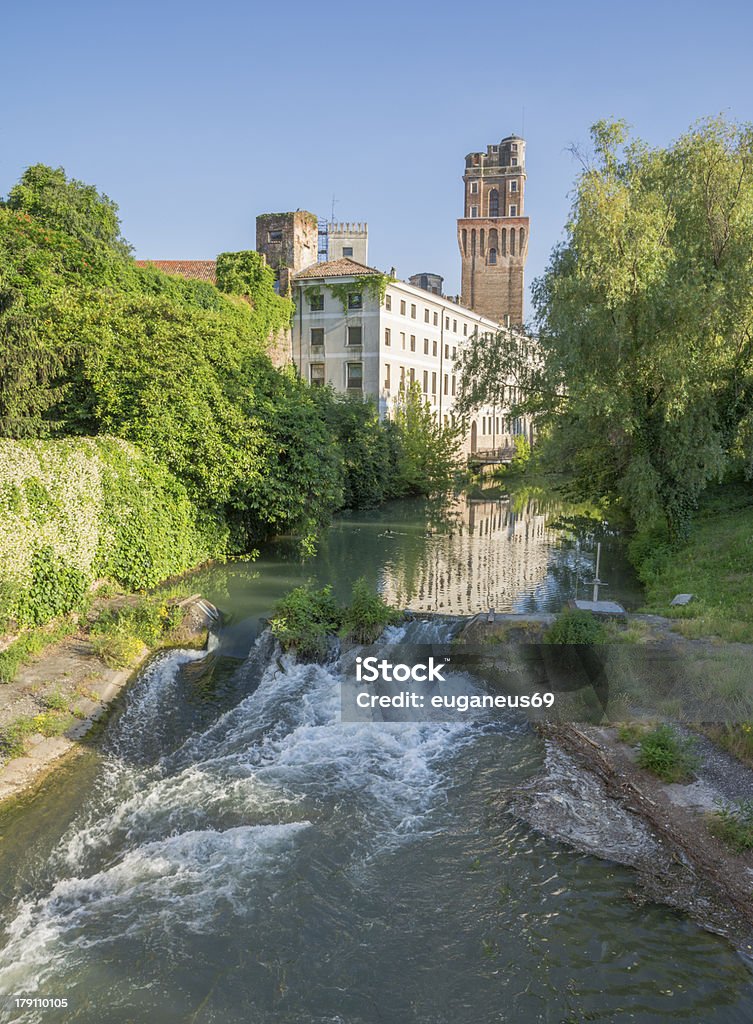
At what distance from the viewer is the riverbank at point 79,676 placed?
912 cm

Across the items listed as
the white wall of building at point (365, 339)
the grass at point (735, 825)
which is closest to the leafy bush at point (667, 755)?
the grass at point (735, 825)

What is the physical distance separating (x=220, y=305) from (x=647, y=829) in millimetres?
28656

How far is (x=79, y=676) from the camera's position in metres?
11.2

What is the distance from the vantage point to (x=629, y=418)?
671 inches

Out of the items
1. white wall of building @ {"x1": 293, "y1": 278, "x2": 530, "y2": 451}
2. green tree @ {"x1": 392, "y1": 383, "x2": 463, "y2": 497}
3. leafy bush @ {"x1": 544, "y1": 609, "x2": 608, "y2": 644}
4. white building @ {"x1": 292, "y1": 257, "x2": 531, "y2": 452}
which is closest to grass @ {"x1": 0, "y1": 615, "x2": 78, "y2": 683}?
leafy bush @ {"x1": 544, "y1": 609, "x2": 608, "y2": 644}

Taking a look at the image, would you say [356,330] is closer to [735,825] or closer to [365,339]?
[365,339]

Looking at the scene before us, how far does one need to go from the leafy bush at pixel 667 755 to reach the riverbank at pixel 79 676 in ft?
24.3

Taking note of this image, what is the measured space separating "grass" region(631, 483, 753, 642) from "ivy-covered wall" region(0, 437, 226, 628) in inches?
427

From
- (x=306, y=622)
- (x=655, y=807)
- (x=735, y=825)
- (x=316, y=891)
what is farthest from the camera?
(x=306, y=622)

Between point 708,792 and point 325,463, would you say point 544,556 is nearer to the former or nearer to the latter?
point 325,463

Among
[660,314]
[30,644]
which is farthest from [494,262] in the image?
[30,644]

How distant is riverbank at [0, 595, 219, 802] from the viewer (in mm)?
9117

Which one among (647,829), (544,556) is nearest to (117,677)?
(647,829)

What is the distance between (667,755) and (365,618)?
20.2 feet
